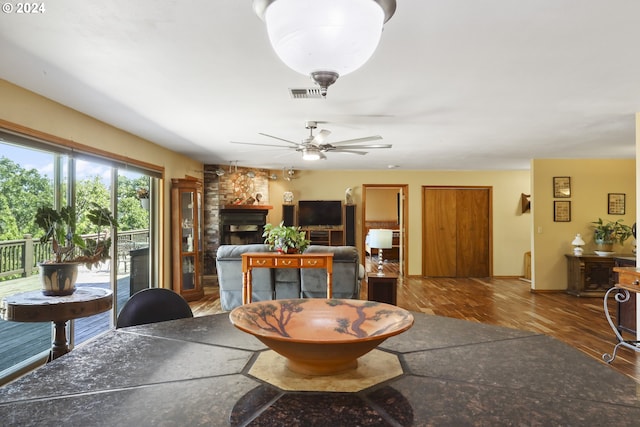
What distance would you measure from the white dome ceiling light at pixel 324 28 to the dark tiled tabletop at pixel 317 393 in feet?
2.76

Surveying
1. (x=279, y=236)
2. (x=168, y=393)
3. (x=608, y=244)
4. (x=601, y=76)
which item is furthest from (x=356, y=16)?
(x=608, y=244)

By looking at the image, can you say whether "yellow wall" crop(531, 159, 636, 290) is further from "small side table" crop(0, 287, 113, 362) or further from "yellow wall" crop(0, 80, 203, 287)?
"small side table" crop(0, 287, 113, 362)

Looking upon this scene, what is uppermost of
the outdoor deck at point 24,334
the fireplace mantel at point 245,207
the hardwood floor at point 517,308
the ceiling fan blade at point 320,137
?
the ceiling fan blade at point 320,137

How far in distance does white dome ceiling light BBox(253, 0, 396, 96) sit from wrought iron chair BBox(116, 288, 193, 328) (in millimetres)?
1302

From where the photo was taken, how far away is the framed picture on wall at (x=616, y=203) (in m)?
6.48

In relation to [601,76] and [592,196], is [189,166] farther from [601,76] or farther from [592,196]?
[592,196]

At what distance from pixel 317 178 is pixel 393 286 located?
428cm

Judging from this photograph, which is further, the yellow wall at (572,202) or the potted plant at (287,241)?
the yellow wall at (572,202)

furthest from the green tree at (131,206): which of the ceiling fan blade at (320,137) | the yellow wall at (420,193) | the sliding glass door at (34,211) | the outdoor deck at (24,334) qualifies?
the yellow wall at (420,193)

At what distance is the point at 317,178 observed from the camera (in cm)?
836

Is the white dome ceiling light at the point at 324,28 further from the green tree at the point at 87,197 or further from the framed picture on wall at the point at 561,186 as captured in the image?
the framed picture on wall at the point at 561,186

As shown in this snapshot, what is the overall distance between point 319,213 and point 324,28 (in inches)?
287

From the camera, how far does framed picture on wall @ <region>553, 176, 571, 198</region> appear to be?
21.4 feet

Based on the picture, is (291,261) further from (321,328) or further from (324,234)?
(324,234)
